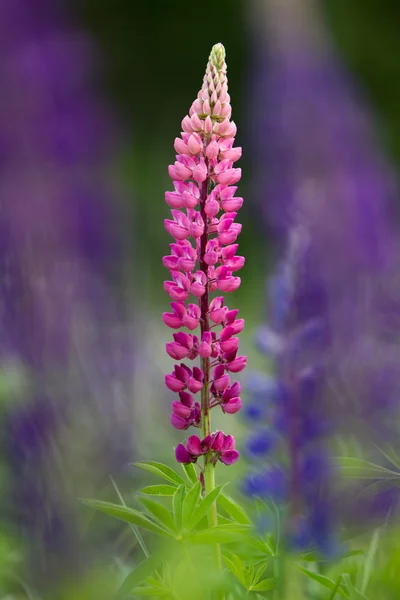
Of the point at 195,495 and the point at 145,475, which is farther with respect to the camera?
the point at 145,475

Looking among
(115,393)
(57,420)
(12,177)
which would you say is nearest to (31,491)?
(57,420)

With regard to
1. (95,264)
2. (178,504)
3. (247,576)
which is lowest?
(247,576)

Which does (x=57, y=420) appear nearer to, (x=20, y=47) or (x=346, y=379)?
(x=346, y=379)

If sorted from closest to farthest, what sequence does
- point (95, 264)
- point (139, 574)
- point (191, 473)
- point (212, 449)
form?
point (139, 574) → point (212, 449) → point (191, 473) → point (95, 264)

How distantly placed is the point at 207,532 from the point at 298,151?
1673 millimetres

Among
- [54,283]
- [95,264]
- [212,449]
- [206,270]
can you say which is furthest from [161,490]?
[95,264]

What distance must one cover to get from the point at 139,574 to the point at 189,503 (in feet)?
0.28

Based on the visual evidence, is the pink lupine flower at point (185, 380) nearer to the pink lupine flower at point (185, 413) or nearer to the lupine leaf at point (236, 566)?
the pink lupine flower at point (185, 413)

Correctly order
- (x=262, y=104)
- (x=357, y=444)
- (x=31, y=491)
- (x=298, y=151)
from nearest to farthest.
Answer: (x=31, y=491), (x=357, y=444), (x=298, y=151), (x=262, y=104)

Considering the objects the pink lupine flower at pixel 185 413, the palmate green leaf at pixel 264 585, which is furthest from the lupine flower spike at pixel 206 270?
the palmate green leaf at pixel 264 585

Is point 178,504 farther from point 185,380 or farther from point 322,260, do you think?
point 322,260

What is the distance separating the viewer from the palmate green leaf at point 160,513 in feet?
2.57

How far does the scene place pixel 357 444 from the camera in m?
1.15

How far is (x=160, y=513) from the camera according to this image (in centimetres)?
80
